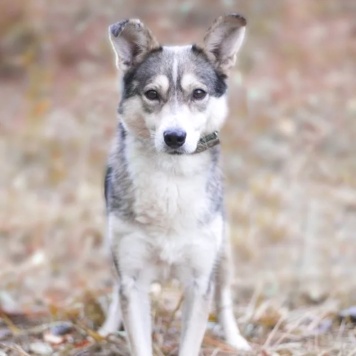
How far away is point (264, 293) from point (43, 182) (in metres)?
3.12

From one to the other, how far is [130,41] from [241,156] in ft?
16.9

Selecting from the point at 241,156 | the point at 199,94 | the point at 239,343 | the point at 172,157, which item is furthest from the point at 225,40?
the point at 241,156

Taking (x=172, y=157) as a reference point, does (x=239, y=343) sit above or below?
below

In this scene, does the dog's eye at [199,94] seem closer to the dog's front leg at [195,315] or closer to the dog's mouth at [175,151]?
the dog's mouth at [175,151]

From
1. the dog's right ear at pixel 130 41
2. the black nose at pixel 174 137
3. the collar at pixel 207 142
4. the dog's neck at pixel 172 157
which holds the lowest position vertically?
the dog's neck at pixel 172 157

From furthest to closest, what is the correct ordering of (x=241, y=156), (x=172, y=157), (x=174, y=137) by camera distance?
(x=241, y=156), (x=172, y=157), (x=174, y=137)

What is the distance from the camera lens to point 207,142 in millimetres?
4242

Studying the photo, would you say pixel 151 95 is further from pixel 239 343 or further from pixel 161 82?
pixel 239 343

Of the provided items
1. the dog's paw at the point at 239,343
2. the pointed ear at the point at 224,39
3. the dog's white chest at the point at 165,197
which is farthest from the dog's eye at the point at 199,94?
the dog's paw at the point at 239,343

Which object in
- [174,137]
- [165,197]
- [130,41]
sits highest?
[130,41]

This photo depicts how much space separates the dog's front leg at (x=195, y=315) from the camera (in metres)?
4.28

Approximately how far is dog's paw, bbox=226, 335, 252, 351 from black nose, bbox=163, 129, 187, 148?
1325 millimetres

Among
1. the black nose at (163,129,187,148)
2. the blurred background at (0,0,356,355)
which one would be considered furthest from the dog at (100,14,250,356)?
the blurred background at (0,0,356,355)

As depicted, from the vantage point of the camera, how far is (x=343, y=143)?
31.4ft
